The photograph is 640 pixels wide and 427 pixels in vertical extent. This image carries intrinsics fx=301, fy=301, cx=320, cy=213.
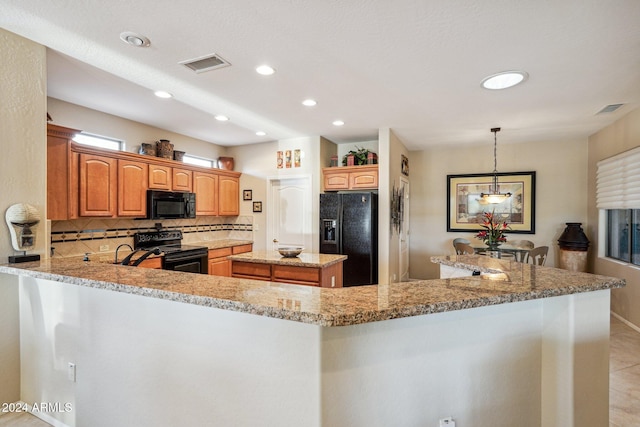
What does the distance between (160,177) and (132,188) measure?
17.3 inches

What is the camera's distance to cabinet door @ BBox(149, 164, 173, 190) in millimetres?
4070

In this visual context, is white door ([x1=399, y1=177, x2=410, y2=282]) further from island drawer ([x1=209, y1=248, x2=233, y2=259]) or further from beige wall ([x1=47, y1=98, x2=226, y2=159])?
beige wall ([x1=47, y1=98, x2=226, y2=159])

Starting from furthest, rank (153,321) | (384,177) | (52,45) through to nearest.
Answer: (384,177) < (52,45) < (153,321)

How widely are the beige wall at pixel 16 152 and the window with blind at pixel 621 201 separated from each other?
19.1ft

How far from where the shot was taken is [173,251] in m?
3.98

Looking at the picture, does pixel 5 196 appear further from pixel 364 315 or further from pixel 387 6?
pixel 387 6

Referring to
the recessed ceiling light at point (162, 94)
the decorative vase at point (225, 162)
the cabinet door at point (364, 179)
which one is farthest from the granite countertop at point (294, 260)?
the decorative vase at point (225, 162)

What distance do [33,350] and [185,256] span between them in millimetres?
2097

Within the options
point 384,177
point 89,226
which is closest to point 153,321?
point 89,226

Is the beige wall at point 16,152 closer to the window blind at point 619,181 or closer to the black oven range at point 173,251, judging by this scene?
the black oven range at point 173,251

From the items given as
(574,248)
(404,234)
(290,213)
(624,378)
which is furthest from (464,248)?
(290,213)

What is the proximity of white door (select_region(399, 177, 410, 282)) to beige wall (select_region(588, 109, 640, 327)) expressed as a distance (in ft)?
9.15

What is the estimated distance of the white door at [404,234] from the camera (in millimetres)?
5293

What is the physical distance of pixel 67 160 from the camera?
120 inches
